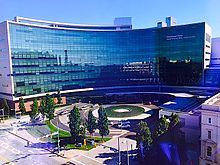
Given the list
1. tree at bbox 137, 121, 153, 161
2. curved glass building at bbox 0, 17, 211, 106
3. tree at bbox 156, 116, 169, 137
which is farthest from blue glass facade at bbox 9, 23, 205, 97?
tree at bbox 137, 121, 153, 161

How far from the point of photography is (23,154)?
4038cm

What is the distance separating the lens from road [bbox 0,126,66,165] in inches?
1457

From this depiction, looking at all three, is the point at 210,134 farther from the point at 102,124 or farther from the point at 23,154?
the point at 23,154

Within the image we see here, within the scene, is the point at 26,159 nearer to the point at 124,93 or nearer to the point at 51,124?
the point at 51,124

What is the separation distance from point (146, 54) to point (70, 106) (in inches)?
1467

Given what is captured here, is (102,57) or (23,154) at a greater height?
(102,57)

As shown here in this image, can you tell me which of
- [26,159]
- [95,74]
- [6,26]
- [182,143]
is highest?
[6,26]

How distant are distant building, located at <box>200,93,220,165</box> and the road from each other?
72.5 feet

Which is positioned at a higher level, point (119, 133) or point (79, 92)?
point (79, 92)

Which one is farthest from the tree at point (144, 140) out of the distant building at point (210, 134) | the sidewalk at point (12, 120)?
the sidewalk at point (12, 120)

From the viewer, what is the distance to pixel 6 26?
67375 mm

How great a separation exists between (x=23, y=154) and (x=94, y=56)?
5568 cm

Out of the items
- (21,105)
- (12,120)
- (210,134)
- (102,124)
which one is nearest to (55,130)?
(102,124)

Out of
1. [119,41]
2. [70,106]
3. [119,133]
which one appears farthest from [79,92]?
[119,133]
